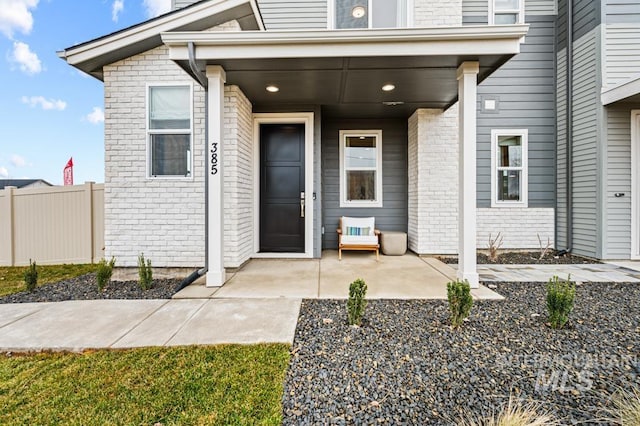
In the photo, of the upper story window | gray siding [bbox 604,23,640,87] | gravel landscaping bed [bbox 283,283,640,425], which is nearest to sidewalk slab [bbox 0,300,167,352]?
gravel landscaping bed [bbox 283,283,640,425]

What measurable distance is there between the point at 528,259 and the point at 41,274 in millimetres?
8498

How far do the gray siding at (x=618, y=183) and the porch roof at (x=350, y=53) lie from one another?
3.31m

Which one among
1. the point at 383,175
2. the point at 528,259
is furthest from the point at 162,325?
the point at 528,259

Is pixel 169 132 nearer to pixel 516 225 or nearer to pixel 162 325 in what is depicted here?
pixel 162 325

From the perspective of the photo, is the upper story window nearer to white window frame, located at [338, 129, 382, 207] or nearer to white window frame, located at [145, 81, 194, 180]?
white window frame, located at [338, 129, 382, 207]

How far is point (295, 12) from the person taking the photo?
6184 millimetres

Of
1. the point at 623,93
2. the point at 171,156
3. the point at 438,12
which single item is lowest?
the point at 171,156

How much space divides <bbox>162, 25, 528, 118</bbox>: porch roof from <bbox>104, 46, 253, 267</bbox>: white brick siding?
102 cm

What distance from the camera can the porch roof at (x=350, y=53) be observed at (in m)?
3.38

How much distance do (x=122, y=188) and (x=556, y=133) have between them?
26.6ft

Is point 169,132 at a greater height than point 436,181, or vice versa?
point 169,132

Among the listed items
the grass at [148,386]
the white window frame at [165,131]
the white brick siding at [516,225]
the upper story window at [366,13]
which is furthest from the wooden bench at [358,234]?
the upper story window at [366,13]

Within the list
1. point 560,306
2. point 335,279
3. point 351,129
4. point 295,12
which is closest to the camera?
point 560,306

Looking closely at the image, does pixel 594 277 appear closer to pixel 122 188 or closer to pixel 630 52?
pixel 630 52
